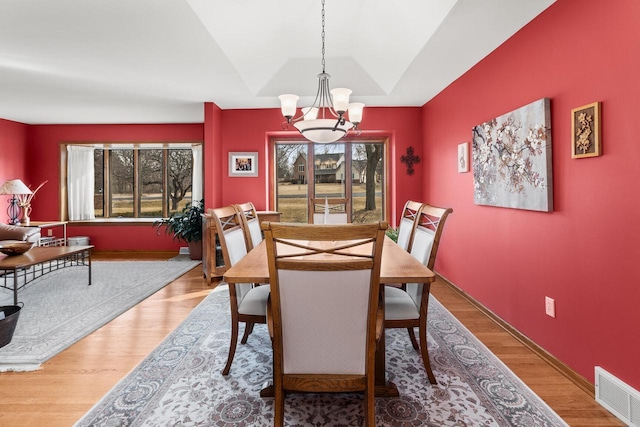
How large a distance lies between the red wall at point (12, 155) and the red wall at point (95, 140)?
89mm

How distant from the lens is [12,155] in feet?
17.8

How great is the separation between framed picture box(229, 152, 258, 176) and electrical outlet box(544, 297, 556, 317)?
373 cm

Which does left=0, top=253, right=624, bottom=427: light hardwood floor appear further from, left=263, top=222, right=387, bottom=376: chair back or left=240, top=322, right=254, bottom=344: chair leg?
left=263, top=222, right=387, bottom=376: chair back

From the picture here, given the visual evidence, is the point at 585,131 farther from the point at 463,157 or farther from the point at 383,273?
the point at 463,157

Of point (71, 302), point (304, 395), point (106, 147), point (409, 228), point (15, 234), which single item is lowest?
point (304, 395)

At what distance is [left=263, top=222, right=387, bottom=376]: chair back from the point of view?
3.75ft

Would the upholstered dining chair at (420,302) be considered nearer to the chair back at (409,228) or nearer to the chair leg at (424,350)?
the chair leg at (424,350)

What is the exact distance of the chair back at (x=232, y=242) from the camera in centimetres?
191

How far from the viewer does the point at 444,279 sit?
3979 mm

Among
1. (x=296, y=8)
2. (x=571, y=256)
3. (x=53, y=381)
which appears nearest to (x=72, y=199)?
(x=53, y=381)

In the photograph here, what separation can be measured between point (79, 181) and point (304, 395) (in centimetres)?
609

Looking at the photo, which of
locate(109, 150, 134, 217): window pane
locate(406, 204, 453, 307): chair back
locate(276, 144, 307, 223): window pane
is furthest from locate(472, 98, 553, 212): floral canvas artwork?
locate(109, 150, 134, 217): window pane

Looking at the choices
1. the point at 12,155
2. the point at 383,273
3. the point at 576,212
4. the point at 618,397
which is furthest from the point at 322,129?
the point at 12,155

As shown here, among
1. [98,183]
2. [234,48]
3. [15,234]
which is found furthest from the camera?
[98,183]
